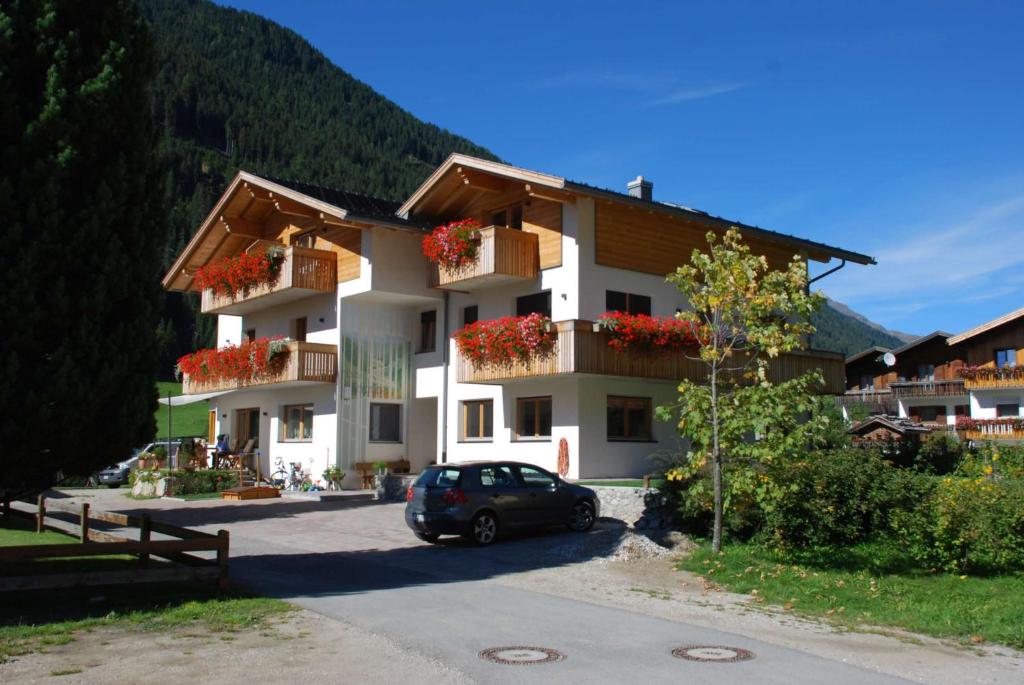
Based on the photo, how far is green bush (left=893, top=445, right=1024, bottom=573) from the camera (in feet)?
50.3

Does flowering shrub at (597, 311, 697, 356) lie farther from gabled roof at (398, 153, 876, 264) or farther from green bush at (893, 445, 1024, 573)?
green bush at (893, 445, 1024, 573)

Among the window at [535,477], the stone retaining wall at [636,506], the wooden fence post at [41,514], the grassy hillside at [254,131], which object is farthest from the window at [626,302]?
the grassy hillside at [254,131]

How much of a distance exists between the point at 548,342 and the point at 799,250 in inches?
439

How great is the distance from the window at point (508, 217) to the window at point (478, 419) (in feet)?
17.1

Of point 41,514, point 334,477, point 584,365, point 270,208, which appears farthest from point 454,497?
point 270,208

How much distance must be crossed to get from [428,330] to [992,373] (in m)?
36.7

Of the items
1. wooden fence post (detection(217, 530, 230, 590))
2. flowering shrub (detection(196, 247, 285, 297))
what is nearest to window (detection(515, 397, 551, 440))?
flowering shrub (detection(196, 247, 285, 297))

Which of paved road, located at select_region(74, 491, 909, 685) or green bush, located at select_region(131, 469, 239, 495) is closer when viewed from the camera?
paved road, located at select_region(74, 491, 909, 685)

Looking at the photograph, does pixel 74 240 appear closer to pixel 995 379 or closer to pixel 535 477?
pixel 535 477

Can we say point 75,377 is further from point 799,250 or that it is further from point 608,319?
point 799,250

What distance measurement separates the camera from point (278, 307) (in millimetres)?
34812

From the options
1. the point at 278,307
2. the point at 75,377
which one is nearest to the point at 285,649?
the point at 75,377

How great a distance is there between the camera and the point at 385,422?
3167 centimetres

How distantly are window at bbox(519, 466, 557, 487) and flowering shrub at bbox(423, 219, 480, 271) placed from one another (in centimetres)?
950
